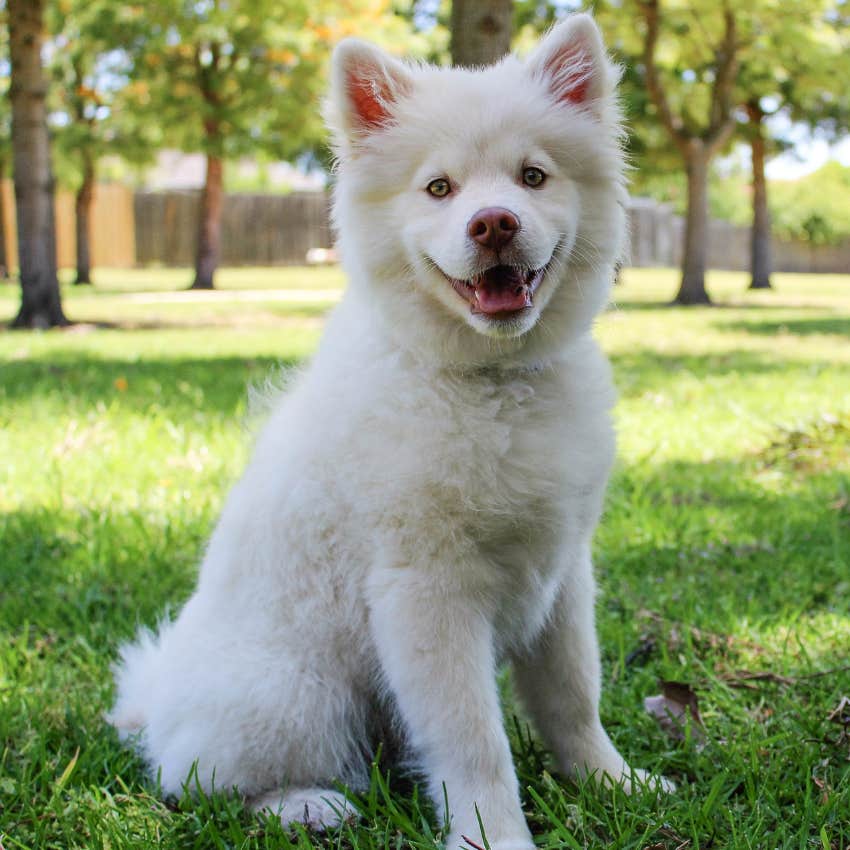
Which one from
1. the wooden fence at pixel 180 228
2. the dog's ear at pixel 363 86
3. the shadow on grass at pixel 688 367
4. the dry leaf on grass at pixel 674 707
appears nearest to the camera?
the dog's ear at pixel 363 86

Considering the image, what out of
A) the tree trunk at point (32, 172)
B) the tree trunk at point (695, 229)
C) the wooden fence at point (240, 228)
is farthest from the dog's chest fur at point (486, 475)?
the wooden fence at point (240, 228)

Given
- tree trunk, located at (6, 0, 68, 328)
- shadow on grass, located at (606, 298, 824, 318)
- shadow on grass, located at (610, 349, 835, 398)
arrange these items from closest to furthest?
shadow on grass, located at (610, 349, 835, 398), tree trunk, located at (6, 0, 68, 328), shadow on grass, located at (606, 298, 824, 318)

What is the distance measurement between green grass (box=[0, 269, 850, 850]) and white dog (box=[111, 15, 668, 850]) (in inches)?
5.4

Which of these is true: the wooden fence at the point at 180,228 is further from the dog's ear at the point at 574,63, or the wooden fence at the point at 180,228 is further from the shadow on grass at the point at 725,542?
the dog's ear at the point at 574,63

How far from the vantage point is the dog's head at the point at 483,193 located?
2.10 m

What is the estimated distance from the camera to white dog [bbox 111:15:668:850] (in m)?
2.09

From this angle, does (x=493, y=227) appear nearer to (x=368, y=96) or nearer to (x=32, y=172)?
(x=368, y=96)

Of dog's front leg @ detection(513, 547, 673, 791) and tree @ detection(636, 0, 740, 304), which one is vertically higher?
tree @ detection(636, 0, 740, 304)

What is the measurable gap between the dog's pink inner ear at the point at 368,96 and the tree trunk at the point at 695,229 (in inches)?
625

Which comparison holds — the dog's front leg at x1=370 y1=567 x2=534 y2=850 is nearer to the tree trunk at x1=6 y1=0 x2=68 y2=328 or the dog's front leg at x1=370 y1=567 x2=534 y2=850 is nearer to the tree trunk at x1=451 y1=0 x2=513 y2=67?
the tree trunk at x1=451 y1=0 x2=513 y2=67

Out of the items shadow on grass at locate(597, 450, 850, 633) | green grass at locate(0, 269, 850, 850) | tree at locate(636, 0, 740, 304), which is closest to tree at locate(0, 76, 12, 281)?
tree at locate(636, 0, 740, 304)

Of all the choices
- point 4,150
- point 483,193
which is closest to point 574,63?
point 483,193

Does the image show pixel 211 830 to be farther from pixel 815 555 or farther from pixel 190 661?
pixel 815 555

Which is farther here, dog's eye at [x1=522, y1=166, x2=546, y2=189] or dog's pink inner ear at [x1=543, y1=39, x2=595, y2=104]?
dog's pink inner ear at [x1=543, y1=39, x2=595, y2=104]
